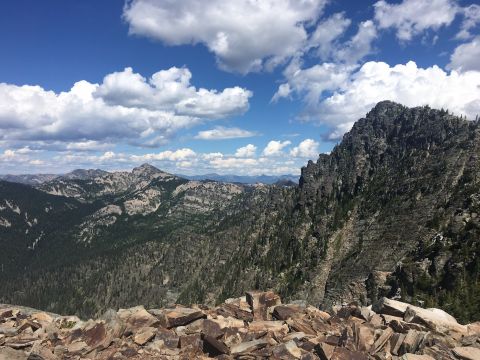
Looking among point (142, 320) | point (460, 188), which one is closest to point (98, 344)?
point (142, 320)

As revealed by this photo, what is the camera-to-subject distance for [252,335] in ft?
110

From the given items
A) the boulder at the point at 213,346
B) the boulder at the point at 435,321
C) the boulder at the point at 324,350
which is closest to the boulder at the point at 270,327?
the boulder at the point at 213,346

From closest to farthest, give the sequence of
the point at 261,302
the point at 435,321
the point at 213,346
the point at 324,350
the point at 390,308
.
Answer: the point at 324,350 → the point at 213,346 → the point at 435,321 → the point at 390,308 → the point at 261,302

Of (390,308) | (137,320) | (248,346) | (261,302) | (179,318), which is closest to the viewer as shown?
(248,346)

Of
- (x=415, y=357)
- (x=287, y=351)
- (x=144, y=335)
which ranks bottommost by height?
(x=144, y=335)

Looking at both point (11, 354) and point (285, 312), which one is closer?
point (11, 354)

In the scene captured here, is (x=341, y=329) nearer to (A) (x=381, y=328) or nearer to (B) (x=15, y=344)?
(A) (x=381, y=328)

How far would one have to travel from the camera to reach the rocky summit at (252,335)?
1190 inches

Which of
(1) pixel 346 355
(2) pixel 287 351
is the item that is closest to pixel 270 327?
(2) pixel 287 351

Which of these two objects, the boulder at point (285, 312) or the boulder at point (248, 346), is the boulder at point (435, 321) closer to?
the boulder at point (285, 312)

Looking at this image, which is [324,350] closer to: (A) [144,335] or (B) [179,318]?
(B) [179,318]

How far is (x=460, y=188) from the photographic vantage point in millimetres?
198500

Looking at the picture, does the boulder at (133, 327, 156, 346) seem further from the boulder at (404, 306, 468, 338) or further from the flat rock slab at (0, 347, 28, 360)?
the boulder at (404, 306, 468, 338)

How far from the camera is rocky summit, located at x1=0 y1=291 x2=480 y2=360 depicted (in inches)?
Answer: 1190
